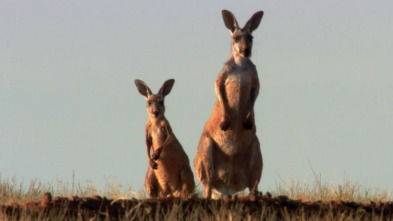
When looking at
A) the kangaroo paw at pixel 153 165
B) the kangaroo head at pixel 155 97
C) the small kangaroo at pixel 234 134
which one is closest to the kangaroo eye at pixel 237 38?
the small kangaroo at pixel 234 134

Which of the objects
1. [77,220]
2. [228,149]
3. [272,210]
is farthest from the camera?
[228,149]

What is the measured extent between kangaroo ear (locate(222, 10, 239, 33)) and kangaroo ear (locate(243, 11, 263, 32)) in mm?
168

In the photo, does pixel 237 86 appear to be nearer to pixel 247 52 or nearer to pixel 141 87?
pixel 247 52

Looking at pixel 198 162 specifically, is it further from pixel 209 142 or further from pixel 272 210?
pixel 272 210

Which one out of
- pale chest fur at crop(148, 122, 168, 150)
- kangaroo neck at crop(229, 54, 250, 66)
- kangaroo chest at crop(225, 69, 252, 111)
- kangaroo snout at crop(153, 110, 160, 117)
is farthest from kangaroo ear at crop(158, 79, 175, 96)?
kangaroo neck at crop(229, 54, 250, 66)

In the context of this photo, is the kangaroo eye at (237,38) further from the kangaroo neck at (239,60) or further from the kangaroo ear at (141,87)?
the kangaroo ear at (141,87)

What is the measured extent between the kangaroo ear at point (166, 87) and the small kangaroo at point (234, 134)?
861 millimetres

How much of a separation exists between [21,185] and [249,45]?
14.7 ft

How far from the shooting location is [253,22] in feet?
42.4

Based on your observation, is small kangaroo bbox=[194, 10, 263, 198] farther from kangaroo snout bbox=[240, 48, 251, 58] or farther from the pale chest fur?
the pale chest fur

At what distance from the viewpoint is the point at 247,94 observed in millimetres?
12672

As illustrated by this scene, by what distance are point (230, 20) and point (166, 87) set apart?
1437 millimetres

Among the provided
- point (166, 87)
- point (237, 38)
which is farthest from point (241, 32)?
point (166, 87)

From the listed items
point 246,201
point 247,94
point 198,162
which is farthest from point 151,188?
→ point 246,201
